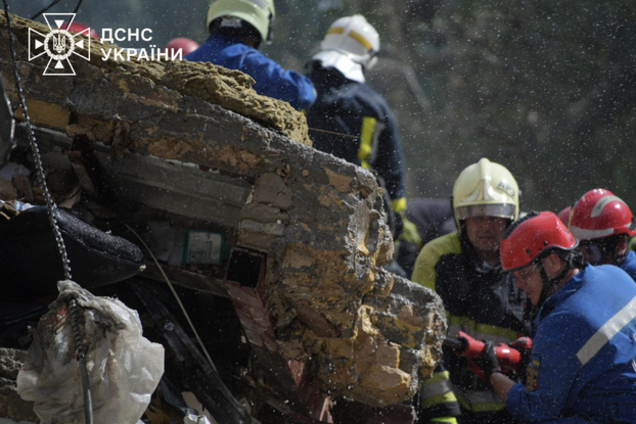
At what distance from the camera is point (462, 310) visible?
155 inches

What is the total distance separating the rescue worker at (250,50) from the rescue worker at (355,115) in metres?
0.56

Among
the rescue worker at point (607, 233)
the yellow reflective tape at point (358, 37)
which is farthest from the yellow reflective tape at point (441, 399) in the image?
the yellow reflective tape at point (358, 37)

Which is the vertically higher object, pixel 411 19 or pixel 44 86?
pixel 411 19

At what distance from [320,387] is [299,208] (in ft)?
3.35

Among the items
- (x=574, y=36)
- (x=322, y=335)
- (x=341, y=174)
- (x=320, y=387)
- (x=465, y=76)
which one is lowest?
(x=320, y=387)

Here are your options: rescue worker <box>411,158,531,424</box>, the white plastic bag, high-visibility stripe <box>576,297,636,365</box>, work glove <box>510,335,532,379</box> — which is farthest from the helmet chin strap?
the white plastic bag

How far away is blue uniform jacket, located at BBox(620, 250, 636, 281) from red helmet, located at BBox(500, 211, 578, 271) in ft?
3.18

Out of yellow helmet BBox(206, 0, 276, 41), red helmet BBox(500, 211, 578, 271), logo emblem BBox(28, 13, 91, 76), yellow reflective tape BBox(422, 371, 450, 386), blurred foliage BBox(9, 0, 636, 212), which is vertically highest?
blurred foliage BBox(9, 0, 636, 212)

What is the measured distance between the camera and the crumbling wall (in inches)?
87.9

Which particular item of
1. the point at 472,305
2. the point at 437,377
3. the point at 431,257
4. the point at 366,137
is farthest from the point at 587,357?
the point at 366,137

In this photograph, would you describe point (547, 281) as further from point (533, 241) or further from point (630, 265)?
point (630, 265)

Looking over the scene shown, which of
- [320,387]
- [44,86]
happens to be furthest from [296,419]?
[44,86]

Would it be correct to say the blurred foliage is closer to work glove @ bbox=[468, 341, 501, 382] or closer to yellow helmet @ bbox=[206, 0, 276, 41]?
yellow helmet @ bbox=[206, 0, 276, 41]

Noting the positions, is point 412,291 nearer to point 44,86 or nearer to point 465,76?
point 44,86
